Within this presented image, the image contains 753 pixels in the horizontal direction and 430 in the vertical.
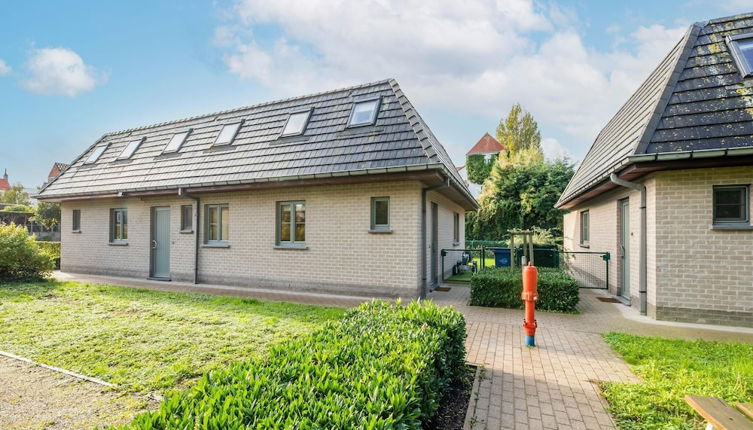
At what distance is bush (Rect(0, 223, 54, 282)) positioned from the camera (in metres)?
10.7

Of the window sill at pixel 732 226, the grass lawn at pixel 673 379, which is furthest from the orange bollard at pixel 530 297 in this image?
the window sill at pixel 732 226

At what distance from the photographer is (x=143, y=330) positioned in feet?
18.9

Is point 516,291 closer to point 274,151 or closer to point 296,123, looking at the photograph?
point 274,151

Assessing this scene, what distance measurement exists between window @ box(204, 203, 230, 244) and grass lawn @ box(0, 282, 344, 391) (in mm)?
2317

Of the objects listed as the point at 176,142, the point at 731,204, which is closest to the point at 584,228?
the point at 731,204

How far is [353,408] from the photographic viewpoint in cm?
188

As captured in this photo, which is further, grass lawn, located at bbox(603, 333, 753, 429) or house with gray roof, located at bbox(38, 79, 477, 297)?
house with gray roof, located at bbox(38, 79, 477, 297)

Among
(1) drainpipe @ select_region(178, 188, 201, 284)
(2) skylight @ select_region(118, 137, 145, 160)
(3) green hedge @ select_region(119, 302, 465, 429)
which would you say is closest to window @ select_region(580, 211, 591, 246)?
(3) green hedge @ select_region(119, 302, 465, 429)

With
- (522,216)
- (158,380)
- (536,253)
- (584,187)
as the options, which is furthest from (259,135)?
(522,216)

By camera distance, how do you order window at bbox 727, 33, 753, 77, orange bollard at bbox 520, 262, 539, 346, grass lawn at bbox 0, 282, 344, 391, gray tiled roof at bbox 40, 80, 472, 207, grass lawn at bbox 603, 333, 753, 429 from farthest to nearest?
gray tiled roof at bbox 40, 80, 472, 207, window at bbox 727, 33, 753, 77, orange bollard at bbox 520, 262, 539, 346, grass lawn at bbox 0, 282, 344, 391, grass lawn at bbox 603, 333, 753, 429

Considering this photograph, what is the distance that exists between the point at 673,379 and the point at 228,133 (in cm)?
1290

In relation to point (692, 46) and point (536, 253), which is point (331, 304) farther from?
point (692, 46)

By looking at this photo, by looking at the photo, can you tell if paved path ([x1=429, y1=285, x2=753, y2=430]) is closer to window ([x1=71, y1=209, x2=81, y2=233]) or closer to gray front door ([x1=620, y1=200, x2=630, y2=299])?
gray front door ([x1=620, y1=200, x2=630, y2=299])

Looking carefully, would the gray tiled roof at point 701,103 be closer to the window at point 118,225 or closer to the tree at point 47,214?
the window at point 118,225
